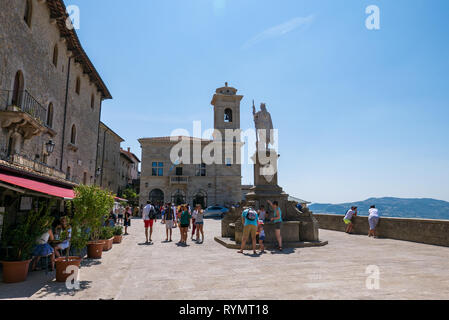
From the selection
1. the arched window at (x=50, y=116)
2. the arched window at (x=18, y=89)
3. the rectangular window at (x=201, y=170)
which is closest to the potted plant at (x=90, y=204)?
A: the arched window at (x=18, y=89)

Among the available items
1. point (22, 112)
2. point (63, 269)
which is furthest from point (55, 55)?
point (63, 269)

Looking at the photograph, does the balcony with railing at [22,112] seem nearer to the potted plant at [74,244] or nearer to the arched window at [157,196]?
the potted plant at [74,244]

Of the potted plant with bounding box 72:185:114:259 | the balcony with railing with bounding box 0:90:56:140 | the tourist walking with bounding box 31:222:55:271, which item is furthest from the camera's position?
the balcony with railing with bounding box 0:90:56:140

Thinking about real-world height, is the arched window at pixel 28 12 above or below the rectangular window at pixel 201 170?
above

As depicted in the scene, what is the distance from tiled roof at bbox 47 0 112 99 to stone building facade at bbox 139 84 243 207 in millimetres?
14647

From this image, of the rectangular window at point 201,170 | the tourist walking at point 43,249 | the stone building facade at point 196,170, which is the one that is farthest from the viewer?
the rectangular window at point 201,170

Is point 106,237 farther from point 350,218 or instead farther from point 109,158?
point 109,158

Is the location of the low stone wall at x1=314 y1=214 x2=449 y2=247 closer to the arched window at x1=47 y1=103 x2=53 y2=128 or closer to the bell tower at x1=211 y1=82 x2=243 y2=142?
the arched window at x1=47 y1=103 x2=53 y2=128

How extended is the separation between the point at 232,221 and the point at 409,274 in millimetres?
7208

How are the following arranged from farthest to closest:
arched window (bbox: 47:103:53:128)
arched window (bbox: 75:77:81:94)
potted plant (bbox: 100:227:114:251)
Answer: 1. arched window (bbox: 75:77:81:94)
2. arched window (bbox: 47:103:53:128)
3. potted plant (bbox: 100:227:114:251)

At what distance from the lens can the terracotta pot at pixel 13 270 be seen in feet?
18.0

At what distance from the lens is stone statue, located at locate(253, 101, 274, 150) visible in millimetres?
11898

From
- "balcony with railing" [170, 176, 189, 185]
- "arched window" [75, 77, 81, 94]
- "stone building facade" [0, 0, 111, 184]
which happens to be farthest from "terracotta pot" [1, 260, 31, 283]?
"balcony with railing" [170, 176, 189, 185]

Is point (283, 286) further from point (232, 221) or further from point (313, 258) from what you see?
point (232, 221)
